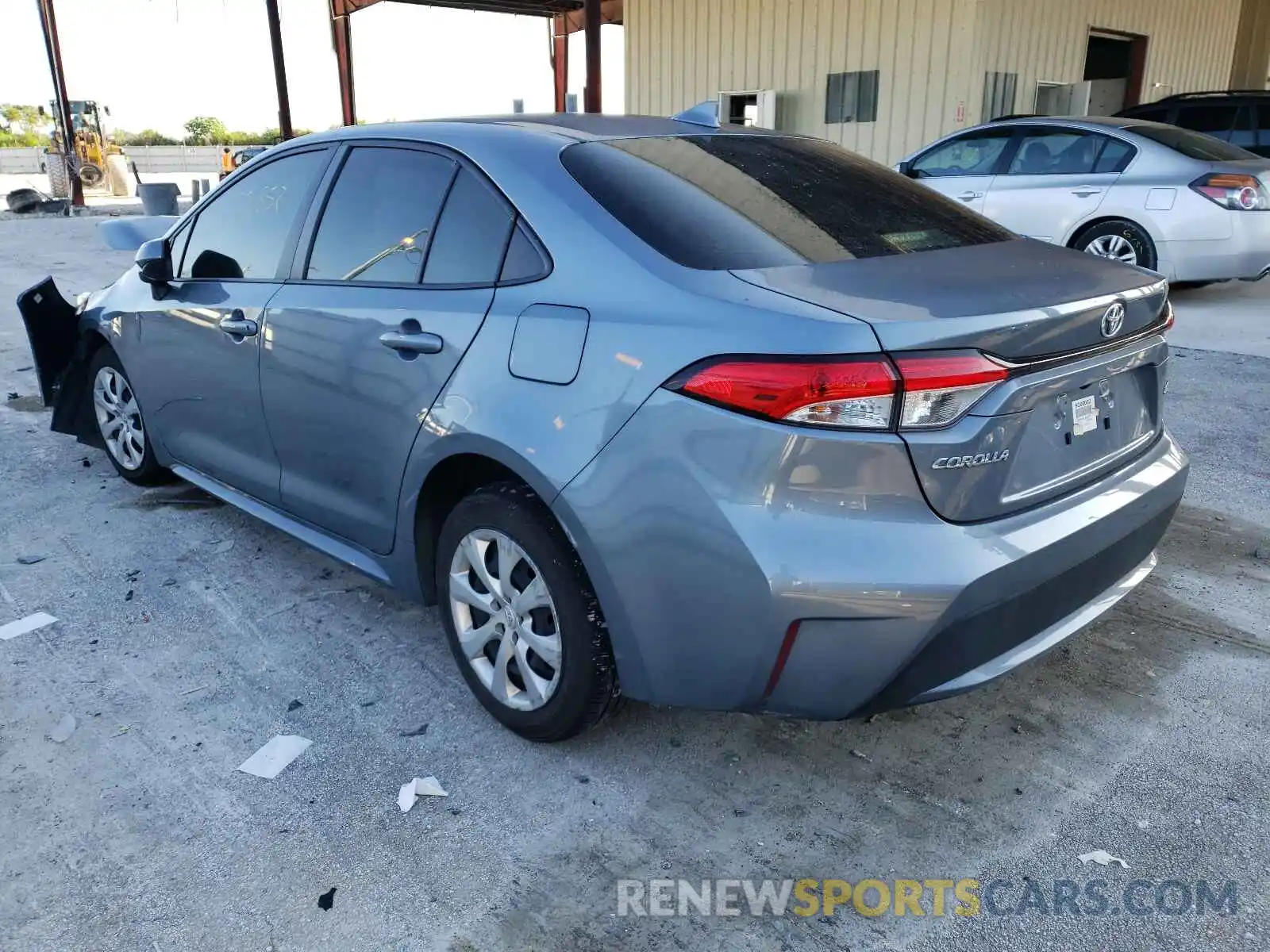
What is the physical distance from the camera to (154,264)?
3.91m

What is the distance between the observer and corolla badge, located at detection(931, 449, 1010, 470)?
2064 millimetres

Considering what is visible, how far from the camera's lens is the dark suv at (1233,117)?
34.2 ft

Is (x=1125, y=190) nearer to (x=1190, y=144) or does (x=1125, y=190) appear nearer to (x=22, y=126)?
(x=1190, y=144)

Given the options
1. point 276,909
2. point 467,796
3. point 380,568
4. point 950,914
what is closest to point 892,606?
point 950,914

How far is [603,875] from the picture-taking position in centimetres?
229

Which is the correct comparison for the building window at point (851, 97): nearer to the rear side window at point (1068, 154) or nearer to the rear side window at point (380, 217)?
the rear side window at point (1068, 154)

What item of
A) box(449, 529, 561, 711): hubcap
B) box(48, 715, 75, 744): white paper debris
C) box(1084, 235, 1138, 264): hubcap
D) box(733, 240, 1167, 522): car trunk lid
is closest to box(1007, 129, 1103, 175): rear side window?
box(1084, 235, 1138, 264): hubcap

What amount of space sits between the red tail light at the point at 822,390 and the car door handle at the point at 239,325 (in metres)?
2.04

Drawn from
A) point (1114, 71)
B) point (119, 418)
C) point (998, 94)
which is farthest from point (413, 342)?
point (1114, 71)

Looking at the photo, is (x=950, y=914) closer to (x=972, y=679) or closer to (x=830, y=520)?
(x=972, y=679)

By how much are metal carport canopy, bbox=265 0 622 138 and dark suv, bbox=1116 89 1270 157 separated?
36.4ft

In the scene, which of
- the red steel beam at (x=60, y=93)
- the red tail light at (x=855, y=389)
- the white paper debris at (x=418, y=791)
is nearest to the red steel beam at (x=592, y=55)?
the white paper debris at (x=418, y=791)

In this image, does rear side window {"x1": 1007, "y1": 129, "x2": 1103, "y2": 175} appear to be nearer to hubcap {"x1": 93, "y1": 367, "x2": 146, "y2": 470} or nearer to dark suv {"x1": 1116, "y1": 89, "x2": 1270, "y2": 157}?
dark suv {"x1": 1116, "y1": 89, "x2": 1270, "y2": 157}

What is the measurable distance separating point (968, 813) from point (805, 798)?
1.29 ft
